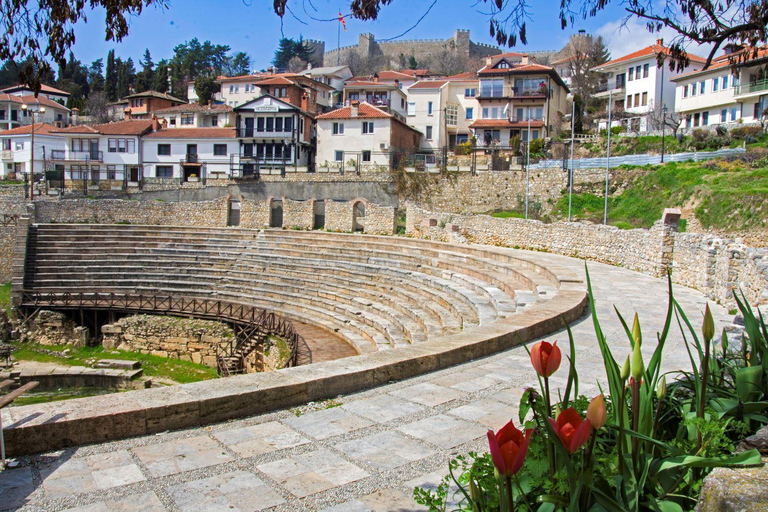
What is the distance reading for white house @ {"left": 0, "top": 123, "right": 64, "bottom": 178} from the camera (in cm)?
5288

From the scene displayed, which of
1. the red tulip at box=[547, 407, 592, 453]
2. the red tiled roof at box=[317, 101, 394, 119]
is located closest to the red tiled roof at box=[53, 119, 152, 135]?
the red tiled roof at box=[317, 101, 394, 119]

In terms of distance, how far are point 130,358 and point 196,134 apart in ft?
102

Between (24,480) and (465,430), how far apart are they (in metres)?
3.16

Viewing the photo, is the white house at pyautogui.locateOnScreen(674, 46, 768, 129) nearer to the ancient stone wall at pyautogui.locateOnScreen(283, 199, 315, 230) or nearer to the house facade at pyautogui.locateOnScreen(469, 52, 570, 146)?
the house facade at pyautogui.locateOnScreen(469, 52, 570, 146)

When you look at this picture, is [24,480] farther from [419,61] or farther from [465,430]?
[419,61]

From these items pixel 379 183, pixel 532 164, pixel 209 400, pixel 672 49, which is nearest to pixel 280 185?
pixel 379 183

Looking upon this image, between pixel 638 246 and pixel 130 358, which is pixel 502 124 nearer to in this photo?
pixel 638 246

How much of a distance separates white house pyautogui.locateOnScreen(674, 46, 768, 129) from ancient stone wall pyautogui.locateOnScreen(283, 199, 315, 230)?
24131 mm

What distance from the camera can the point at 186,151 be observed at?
4947 cm

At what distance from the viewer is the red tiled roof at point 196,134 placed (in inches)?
1934

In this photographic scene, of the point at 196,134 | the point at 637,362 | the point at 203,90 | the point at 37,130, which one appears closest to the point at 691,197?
the point at 637,362

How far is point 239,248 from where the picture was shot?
28.4 metres

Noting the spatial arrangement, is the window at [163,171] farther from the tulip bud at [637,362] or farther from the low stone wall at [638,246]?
the tulip bud at [637,362]

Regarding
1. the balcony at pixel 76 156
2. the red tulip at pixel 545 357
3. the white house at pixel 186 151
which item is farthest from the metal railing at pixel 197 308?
the balcony at pixel 76 156
